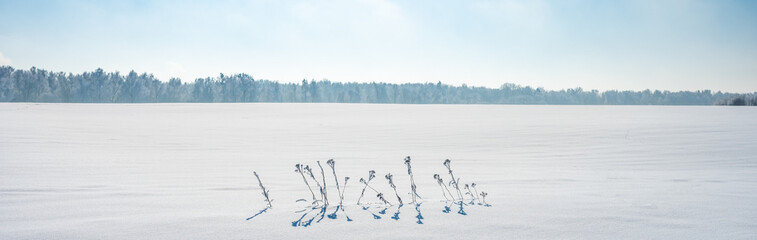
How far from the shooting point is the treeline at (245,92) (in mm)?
60500

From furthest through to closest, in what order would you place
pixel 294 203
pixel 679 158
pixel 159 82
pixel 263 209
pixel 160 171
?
pixel 159 82, pixel 679 158, pixel 160 171, pixel 294 203, pixel 263 209

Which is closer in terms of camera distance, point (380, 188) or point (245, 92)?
point (380, 188)

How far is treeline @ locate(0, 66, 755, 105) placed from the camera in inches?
2382

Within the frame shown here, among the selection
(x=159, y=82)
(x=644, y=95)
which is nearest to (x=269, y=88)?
(x=159, y=82)

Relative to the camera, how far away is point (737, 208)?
229 centimetres

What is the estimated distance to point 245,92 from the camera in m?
70.6

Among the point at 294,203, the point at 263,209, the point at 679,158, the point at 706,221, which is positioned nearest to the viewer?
the point at 706,221

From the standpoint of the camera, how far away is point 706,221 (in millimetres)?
2014

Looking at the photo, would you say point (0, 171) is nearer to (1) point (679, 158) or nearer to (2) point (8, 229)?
(2) point (8, 229)

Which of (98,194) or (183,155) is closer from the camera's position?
(98,194)

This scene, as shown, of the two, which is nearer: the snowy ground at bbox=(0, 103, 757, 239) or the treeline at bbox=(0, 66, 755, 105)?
the snowy ground at bbox=(0, 103, 757, 239)

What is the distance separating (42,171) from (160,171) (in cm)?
96

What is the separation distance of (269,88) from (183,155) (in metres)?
84.5

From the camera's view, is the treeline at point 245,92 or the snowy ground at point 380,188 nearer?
the snowy ground at point 380,188
